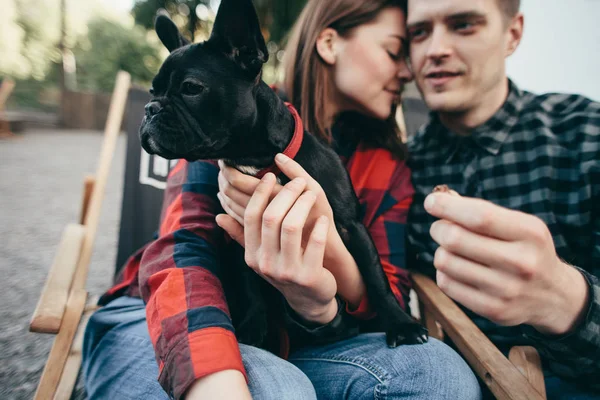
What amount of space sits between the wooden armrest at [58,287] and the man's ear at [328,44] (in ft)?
3.47

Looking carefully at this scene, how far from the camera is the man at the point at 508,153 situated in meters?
0.95

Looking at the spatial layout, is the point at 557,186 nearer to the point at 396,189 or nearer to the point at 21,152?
the point at 396,189

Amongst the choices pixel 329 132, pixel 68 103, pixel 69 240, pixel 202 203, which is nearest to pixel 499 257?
pixel 202 203

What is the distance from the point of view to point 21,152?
704cm

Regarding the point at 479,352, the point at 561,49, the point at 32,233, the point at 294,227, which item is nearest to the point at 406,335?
the point at 479,352

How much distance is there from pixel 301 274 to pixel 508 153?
917 mm

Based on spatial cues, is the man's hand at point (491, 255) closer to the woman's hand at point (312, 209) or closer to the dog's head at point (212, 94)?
the woman's hand at point (312, 209)

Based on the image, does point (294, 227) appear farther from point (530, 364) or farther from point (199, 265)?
point (530, 364)

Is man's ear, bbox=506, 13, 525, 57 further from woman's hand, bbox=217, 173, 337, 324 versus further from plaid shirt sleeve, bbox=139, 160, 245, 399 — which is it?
plaid shirt sleeve, bbox=139, 160, 245, 399

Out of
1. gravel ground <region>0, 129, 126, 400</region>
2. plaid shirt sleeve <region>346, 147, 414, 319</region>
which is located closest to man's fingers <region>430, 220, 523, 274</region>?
plaid shirt sleeve <region>346, 147, 414, 319</region>

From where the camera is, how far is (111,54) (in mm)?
13344

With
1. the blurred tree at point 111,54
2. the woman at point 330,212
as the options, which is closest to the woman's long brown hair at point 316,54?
the woman at point 330,212

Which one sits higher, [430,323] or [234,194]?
[234,194]

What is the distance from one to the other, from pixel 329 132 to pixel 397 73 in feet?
1.03
